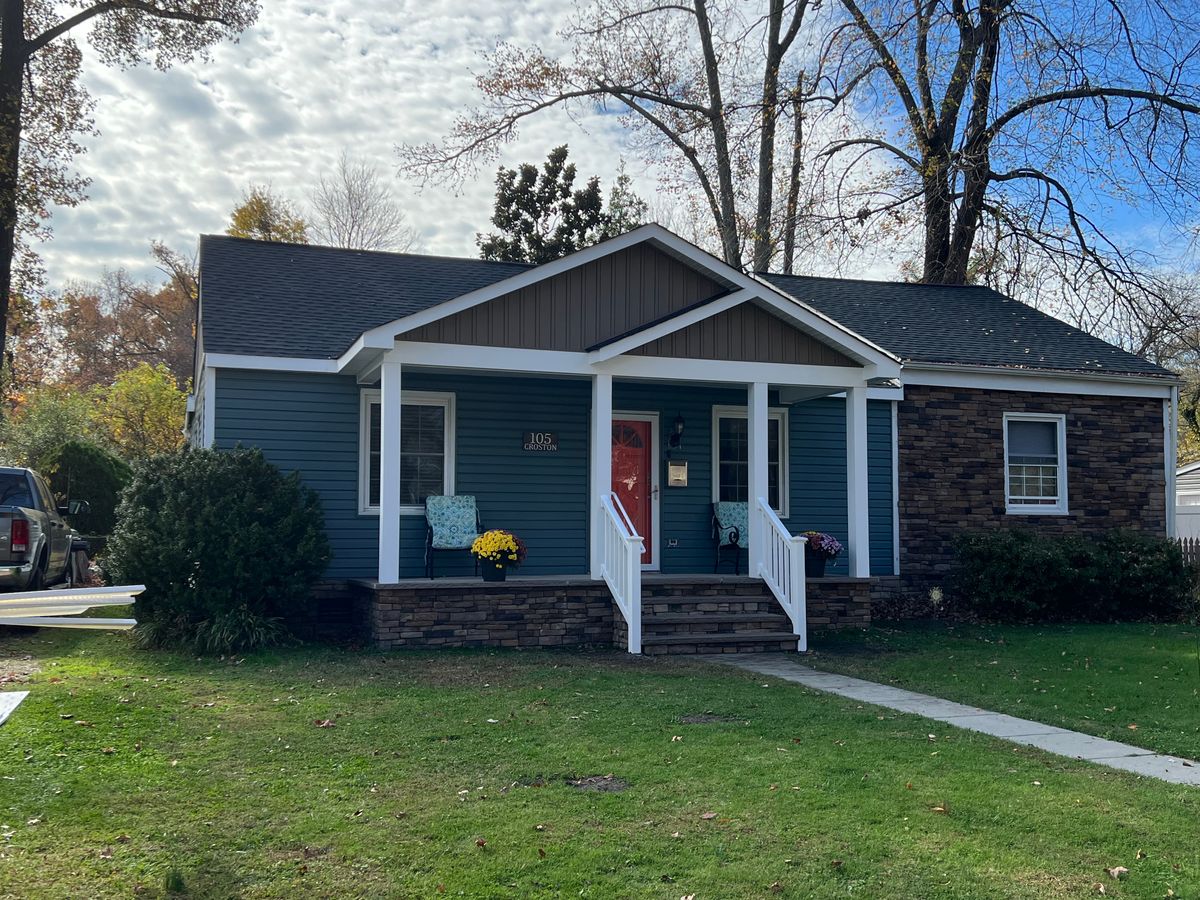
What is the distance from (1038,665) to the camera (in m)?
9.92

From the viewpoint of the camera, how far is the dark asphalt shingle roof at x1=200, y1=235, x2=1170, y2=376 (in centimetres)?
1222

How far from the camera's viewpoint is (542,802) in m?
5.08

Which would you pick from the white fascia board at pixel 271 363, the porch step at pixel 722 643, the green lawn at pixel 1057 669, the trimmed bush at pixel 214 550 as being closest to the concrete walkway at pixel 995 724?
the green lawn at pixel 1057 669

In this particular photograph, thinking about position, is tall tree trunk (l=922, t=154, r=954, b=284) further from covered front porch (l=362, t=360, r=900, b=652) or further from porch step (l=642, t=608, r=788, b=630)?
porch step (l=642, t=608, r=788, b=630)

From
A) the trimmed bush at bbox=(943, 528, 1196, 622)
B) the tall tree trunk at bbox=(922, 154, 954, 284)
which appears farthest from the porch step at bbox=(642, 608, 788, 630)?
the tall tree trunk at bbox=(922, 154, 954, 284)

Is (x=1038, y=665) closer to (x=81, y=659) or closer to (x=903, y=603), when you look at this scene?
(x=903, y=603)

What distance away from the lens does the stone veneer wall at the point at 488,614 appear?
10.2 metres

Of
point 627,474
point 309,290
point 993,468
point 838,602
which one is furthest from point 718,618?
point 309,290

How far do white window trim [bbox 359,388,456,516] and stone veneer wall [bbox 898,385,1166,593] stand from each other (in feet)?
20.1

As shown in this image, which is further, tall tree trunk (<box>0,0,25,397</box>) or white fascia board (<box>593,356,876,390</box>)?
tall tree trunk (<box>0,0,25,397</box>)

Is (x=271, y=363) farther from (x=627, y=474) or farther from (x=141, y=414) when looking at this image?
(x=141, y=414)

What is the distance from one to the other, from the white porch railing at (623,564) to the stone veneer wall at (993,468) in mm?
5014

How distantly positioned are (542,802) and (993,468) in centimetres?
1118

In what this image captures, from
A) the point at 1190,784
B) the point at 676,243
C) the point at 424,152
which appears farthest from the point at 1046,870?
the point at 424,152
